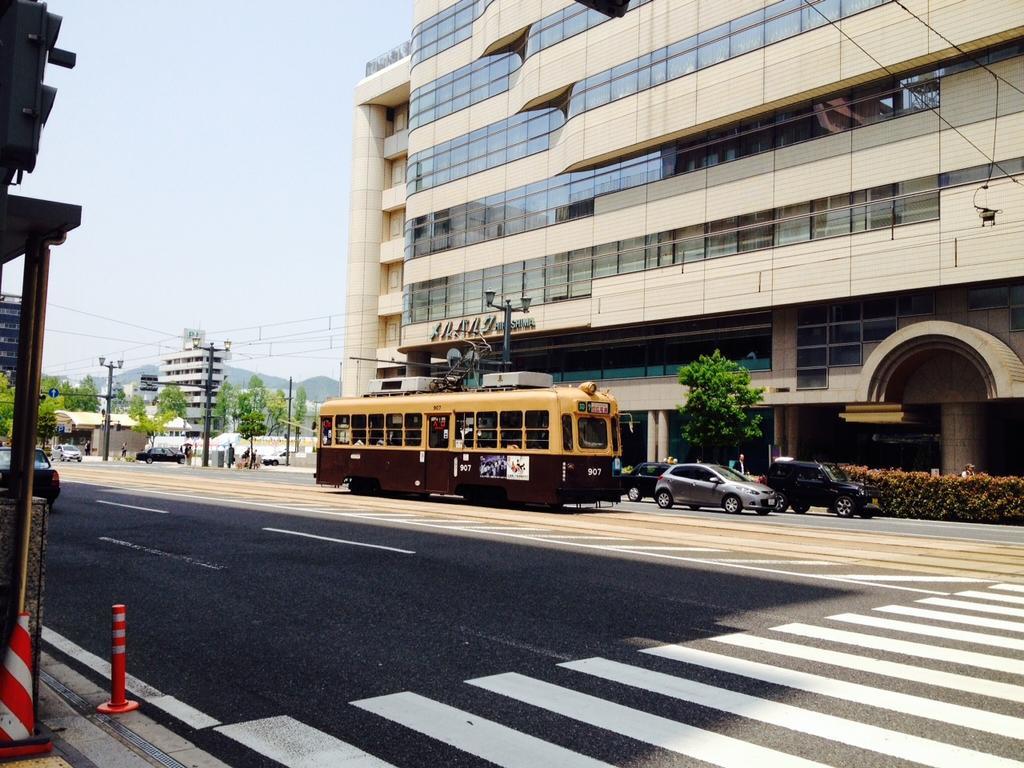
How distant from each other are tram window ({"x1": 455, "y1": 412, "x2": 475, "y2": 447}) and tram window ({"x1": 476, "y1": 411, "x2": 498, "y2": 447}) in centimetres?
26

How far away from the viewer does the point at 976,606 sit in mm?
9930

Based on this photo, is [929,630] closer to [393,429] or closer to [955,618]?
[955,618]

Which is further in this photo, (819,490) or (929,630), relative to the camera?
(819,490)

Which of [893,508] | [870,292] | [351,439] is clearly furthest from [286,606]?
[870,292]

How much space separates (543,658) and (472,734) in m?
1.92

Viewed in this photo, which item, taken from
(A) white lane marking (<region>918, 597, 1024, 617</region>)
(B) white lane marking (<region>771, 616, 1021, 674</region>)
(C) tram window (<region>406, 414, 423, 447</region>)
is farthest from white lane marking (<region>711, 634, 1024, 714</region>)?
(C) tram window (<region>406, 414, 423, 447</region>)

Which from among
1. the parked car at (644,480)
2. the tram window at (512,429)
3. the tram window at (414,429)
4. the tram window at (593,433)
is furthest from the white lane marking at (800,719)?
the parked car at (644,480)

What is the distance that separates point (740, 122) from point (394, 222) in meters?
32.2

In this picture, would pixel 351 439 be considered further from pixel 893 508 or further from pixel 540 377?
pixel 893 508

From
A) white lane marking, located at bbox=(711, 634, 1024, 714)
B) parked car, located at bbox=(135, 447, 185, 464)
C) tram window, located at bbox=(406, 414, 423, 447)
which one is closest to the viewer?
white lane marking, located at bbox=(711, 634, 1024, 714)

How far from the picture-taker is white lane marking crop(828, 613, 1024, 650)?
26.3 feet

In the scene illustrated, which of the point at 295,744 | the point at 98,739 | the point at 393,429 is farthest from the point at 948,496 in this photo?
the point at 98,739

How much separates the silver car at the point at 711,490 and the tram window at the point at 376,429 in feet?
30.9

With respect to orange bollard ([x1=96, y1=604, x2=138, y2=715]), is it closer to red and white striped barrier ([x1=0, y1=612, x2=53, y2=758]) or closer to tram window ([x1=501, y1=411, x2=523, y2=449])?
red and white striped barrier ([x1=0, y1=612, x2=53, y2=758])
